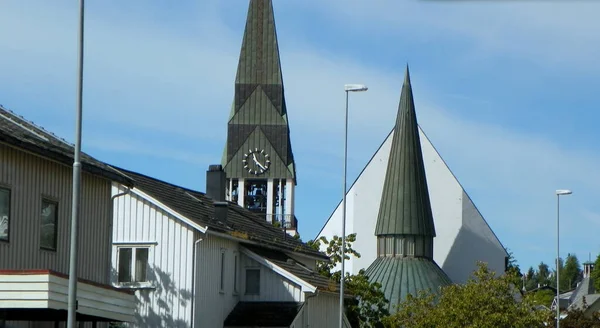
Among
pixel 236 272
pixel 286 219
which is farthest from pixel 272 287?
pixel 286 219

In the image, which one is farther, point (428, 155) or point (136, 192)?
point (428, 155)

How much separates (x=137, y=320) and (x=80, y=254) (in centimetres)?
1008

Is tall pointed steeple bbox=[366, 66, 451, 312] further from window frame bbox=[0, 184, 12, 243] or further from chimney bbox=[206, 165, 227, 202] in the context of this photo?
window frame bbox=[0, 184, 12, 243]

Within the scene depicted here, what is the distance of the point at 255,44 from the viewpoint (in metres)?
108

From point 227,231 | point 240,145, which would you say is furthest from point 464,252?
point 227,231

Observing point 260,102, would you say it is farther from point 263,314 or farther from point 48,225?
point 48,225

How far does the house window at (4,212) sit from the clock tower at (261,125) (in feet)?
267

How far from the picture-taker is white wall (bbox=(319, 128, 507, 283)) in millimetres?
92000

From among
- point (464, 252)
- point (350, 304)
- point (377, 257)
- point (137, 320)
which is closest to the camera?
point (137, 320)

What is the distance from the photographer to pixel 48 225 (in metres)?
26.3

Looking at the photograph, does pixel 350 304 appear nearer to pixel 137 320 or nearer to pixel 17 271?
pixel 137 320

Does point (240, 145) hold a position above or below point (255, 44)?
below

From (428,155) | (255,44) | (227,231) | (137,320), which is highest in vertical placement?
(255,44)

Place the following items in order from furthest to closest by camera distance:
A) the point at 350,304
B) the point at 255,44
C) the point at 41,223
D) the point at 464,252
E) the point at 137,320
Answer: the point at 255,44
the point at 464,252
the point at 350,304
the point at 137,320
the point at 41,223
